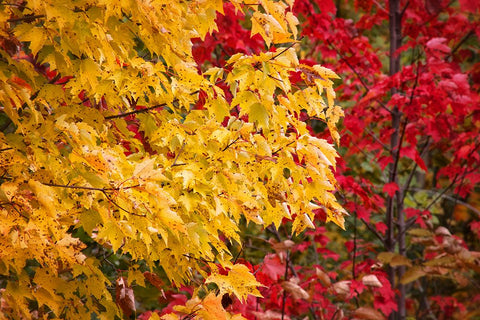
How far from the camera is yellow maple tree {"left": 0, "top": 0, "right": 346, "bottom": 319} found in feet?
6.12

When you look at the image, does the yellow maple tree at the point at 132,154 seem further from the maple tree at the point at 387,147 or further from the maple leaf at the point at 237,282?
the maple tree at the point at 387,147

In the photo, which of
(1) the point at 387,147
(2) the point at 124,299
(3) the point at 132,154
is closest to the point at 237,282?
(2) the point at 124,299

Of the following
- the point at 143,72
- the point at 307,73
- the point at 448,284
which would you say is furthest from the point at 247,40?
the point at 448,284

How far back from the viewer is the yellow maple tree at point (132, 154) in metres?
1.86

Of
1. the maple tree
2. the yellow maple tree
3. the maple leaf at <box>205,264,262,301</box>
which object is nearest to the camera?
the yellow maple tree

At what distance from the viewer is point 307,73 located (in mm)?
2422

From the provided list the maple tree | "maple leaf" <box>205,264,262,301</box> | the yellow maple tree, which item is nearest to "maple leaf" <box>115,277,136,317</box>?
the yellow maple tree

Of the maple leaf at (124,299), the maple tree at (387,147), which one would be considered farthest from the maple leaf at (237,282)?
the maple tree at (387,147)

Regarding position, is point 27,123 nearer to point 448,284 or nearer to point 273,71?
point 273,71

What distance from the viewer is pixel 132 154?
89.1 inches

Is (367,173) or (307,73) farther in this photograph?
(367,173)

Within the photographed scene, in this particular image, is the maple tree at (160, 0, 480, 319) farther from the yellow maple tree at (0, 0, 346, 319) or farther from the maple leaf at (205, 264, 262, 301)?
the yellow maple tree at (0, 0, 346, 319)

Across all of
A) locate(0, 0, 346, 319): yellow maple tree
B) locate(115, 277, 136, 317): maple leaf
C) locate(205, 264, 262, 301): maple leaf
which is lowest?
locate(115, 277, 136, 317): maple leaf

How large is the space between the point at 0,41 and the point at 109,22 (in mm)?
435
